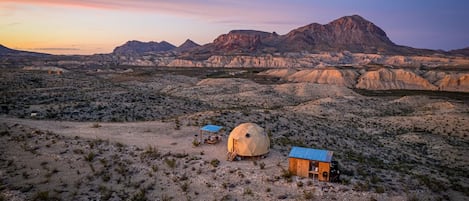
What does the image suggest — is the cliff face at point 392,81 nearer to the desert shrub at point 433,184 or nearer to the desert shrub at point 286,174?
the desert shrub at point 433,184

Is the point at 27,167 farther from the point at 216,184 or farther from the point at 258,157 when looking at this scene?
the point at 258,157

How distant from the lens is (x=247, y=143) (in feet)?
56.1

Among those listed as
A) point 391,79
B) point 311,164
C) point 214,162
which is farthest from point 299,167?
point 391,79

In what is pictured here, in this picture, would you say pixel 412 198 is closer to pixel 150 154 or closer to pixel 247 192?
pixel 247 192

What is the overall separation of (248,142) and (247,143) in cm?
7

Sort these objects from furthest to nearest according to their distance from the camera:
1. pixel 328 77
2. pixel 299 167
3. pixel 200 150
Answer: pixel 328 77 < pixel 200 150 < pixel 299 167

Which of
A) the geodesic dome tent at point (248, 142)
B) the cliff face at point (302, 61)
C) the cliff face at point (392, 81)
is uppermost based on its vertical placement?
the cliff face at point (302, 61)

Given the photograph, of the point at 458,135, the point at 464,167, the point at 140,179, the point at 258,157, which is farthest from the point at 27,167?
the point at 458,135

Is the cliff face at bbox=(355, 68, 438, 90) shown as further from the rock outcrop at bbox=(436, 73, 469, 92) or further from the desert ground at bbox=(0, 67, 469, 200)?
the desert ground at bbox=(0, 67, 469, 200)

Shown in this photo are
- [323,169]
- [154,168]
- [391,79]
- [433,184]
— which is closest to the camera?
[323,169]

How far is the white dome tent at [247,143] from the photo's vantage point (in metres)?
17.1

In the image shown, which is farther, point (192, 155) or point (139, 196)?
point (192, 155)

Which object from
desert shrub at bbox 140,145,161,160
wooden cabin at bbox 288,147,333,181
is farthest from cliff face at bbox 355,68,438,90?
desert shrub at bbox 140,145,161,160

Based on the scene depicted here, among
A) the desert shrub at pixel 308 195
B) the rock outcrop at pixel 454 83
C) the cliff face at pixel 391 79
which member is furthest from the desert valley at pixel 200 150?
the rock outcrop at pixel 454 83
